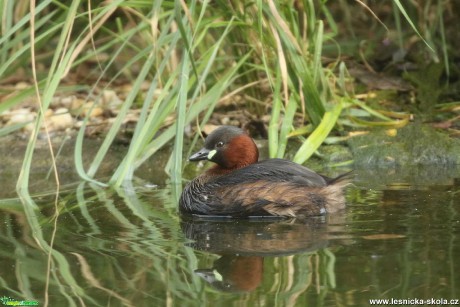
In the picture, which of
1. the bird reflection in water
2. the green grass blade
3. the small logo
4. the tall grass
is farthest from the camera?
the green grass blade

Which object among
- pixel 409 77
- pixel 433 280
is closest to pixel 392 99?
pixel 409 77

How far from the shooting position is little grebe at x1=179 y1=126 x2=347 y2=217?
17.0 feet

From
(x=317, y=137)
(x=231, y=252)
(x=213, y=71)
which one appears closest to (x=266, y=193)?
(x=231, y=252)

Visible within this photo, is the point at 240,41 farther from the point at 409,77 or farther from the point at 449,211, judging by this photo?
the point at 449,211

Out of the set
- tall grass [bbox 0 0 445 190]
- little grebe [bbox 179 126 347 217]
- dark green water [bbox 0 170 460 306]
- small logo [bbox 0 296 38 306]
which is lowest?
small logo [bbox 0 296 38 306]

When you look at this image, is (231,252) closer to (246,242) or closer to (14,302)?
(246,242)

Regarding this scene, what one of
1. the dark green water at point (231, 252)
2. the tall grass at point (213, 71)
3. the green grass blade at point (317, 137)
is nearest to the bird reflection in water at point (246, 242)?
the dark green water at point (231, 252)

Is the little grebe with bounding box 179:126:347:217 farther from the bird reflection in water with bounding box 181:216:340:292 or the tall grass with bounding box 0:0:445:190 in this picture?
the tall grass with bounding box 0:0:445:190

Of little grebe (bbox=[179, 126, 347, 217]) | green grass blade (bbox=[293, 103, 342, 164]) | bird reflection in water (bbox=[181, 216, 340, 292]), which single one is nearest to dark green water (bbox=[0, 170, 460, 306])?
bird reflection in water (bbox=[181, 216, 340, 292])

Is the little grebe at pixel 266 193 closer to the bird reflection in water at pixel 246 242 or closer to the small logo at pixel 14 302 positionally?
the bird reflection in water at pixel 246 242

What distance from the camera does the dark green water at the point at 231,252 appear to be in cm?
361

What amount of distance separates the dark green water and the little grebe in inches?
4.5

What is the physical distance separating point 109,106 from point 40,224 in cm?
253

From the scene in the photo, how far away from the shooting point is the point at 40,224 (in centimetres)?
510
